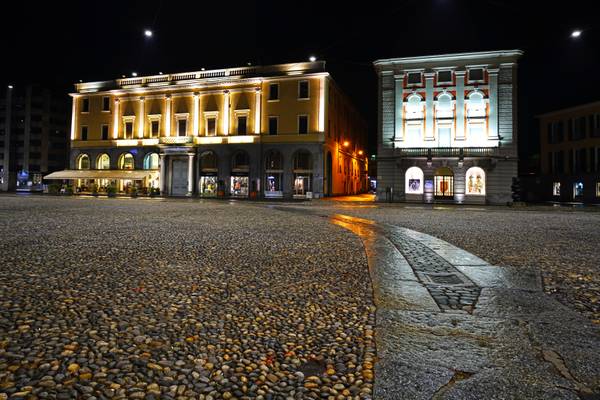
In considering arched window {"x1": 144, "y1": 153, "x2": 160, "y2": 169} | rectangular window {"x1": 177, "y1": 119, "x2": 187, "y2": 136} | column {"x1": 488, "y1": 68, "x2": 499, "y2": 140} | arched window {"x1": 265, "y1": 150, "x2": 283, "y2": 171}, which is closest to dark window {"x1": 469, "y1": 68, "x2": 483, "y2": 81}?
column {"x1": 488, "y1": 68, "x2": 499, "y2": 140}

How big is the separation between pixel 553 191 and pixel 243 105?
36.5m

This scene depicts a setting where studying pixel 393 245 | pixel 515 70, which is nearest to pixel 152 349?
pixel 393 245

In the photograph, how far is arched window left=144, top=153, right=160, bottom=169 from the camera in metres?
46.2

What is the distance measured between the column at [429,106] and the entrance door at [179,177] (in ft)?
89.8

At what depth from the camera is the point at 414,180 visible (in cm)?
3609

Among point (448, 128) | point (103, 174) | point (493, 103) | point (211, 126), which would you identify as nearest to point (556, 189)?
point (493, 103)

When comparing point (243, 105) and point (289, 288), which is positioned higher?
point (243, 105)

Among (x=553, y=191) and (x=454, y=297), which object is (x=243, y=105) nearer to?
(x=553, y=191)

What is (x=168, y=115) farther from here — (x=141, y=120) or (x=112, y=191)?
(x=112, y=191)

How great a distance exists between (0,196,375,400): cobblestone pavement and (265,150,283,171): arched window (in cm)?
3518

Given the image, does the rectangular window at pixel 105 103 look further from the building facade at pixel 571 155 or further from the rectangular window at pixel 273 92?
the building facade at pixel 571 155

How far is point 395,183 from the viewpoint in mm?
36281

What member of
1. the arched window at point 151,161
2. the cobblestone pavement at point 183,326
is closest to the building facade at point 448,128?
the arched window at point 151,161

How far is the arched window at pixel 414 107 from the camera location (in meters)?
35.8
